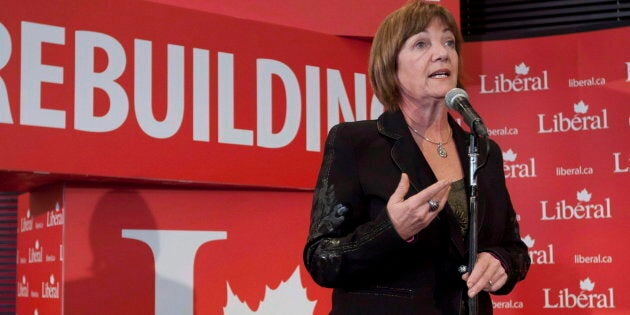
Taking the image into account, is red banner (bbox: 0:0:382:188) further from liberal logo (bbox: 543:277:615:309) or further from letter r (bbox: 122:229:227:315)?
liberal logo (bbox: 543:277:615:309)

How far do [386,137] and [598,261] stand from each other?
2.24 m

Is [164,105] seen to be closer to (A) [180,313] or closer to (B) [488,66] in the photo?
(A) [180,313]

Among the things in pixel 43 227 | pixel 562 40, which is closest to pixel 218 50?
pixel 43 227

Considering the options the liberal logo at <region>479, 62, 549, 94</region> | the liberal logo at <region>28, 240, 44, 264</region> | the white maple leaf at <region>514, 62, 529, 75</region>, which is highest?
the white maple leaf at <region>514, 62, 529, 75</region>

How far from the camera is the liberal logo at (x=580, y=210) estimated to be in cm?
387

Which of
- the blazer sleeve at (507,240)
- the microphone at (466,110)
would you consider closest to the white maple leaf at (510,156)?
the blazer sleeve at (507,240)

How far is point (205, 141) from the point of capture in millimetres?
3311

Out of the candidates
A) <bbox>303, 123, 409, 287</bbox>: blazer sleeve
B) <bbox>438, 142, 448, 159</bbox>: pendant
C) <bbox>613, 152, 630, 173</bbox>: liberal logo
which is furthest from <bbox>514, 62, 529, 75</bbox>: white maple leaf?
<bbox>303, 123, 409, 287</bbox>: blazer sleeve

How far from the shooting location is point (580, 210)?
3904 millimetres

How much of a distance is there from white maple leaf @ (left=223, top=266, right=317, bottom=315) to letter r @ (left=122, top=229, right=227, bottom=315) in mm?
219

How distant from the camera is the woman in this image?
1.76 metres

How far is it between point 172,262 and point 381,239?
1.74m

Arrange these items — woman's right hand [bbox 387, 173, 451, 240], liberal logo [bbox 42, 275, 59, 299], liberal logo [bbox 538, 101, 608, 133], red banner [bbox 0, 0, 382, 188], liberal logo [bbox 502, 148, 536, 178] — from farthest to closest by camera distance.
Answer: liberal logo [bbox 502, 148, 536, 178], liberal logo [bbox 538, 101, 608, 133], liberal logo [bbox 42, 275, 59, 299], red banner [bbox 0, 0, 382, 188], woman's right hand [bbox 387, 173, 451, 240]

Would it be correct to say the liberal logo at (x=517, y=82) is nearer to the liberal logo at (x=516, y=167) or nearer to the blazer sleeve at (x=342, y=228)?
the liberal logo at (x=516, y=167)
